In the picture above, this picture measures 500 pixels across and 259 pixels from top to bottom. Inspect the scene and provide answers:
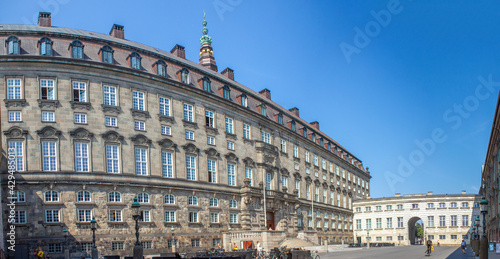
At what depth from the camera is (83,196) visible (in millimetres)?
39156

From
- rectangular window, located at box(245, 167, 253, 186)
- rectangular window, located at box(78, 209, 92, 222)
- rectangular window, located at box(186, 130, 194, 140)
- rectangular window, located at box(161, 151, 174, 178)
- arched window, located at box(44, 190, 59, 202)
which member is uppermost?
rectangular window, located at box(186, 130, 194, 140)

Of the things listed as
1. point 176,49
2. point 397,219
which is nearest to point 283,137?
point 176,49

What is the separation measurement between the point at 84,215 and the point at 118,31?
2377 cm

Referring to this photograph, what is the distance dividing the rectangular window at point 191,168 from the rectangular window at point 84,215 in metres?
11.2

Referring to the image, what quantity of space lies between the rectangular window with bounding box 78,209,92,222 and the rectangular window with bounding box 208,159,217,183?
14231 mm

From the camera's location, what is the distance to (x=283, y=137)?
6719cm

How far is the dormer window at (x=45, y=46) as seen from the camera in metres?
39.7

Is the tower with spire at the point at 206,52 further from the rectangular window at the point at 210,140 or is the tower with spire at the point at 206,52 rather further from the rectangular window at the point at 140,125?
the rectangular window at the point at 140,125

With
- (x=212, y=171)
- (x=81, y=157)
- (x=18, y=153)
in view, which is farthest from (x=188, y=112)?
(x=18, y=153)

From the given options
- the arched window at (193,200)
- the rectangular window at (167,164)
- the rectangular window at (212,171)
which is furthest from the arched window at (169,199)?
the rectangular window at (212,171)

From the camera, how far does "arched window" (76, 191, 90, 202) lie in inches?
1533

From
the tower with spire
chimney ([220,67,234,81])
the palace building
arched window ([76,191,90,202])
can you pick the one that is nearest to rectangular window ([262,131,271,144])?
the palace building

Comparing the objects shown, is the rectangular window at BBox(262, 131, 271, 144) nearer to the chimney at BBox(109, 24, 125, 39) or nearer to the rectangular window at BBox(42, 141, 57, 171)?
the chimney at BBox(109, 24, 125, 39)

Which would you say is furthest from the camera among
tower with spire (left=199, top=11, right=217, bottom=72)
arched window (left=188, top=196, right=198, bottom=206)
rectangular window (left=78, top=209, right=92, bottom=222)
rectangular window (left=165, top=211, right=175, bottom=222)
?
tower with spire (left=199, top=11, right=217, bottom=72)
